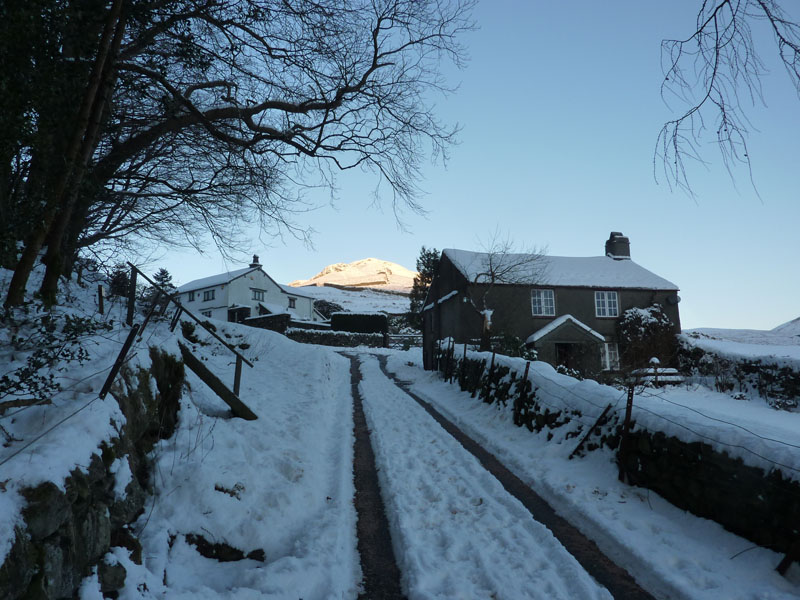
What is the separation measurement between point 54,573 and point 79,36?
6571mm

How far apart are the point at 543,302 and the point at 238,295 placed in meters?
33.1

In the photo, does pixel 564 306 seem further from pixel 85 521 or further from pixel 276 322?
pixel 85 521

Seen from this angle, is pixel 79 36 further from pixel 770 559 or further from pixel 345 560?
pixel 770 559

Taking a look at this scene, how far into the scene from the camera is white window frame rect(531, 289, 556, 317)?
27859mm

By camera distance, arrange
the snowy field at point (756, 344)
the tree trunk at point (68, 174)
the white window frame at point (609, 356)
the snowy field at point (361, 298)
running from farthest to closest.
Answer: the snowy field at point (361, 298), the white window frame at point (609, 356), the snowy field at point (756, 344), the tree trunk at point (68, 174)

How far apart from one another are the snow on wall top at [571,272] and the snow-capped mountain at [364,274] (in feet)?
401

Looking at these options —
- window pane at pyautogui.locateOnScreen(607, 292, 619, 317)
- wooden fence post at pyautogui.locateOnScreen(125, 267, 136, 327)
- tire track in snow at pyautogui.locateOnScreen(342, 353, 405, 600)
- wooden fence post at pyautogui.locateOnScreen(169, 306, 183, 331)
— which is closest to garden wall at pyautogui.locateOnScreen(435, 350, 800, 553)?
tire track in snow at pyautogui.locateOnScreen(342, 353, 405, 600)

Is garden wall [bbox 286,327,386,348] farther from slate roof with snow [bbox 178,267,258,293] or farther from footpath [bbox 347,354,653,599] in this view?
footpath [bbox 347,354,653,599]

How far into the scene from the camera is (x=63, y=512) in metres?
2.98

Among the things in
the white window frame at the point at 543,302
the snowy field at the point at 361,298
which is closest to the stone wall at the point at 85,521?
the white window frame at the point at 543,302

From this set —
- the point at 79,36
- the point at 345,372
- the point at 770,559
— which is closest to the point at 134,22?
the point at 79,36

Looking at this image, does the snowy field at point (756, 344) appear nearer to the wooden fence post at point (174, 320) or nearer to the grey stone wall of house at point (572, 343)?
the grey stone wall of house at point (572, 343)

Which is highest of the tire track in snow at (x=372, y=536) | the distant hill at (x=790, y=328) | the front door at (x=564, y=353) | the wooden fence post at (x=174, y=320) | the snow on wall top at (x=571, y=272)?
the snow on wall top at (x=571, y=272)

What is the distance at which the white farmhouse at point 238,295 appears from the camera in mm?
46281
